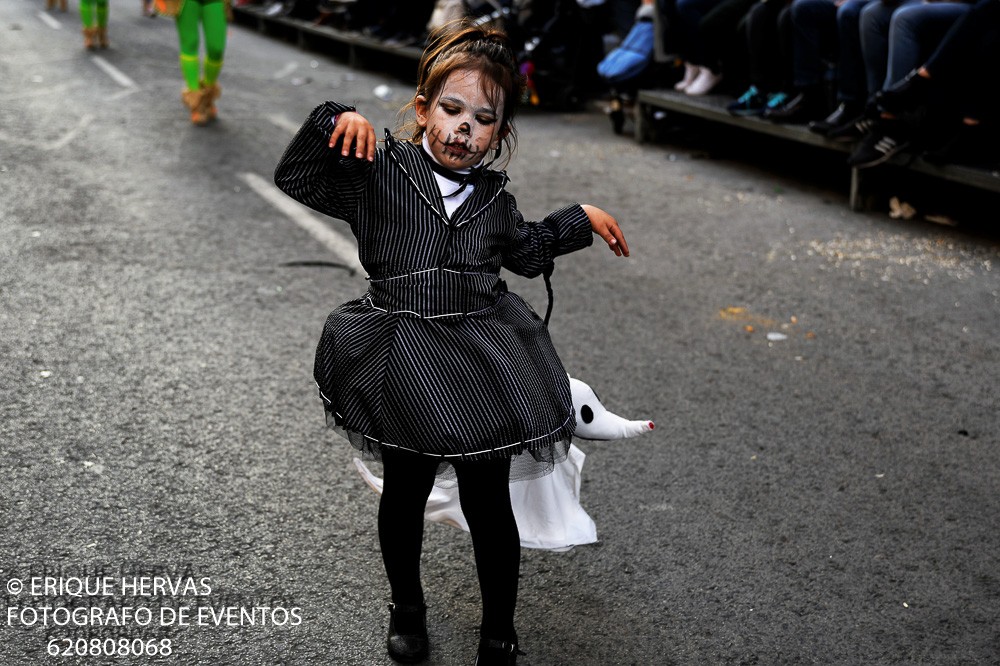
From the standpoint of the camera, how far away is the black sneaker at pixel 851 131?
22.9 feet

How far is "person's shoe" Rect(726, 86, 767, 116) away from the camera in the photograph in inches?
325

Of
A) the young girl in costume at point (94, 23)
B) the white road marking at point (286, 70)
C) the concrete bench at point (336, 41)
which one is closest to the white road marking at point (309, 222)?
the concrete bench at point (336, 41)

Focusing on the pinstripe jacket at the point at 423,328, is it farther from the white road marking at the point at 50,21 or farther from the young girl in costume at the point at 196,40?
the white road marking at the point at 50,21

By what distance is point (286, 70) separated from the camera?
45.3 feet

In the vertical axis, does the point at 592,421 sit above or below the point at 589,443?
above

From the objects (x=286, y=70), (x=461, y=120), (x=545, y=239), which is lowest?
(x=286, y=70)

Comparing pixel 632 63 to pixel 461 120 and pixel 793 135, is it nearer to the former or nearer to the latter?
pixel 793 135

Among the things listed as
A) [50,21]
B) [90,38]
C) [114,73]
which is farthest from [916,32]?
[50,21]

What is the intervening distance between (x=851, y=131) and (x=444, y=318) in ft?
17.5

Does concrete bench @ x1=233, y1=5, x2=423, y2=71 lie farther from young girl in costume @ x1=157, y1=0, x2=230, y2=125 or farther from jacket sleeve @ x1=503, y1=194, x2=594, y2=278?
jacket sleeve @ x1=503, y1=194, x2=594, y2=278

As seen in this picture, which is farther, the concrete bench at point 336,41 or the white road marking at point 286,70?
the concrete bench at point 336,41

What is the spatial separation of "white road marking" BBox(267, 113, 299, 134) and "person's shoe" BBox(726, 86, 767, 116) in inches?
139

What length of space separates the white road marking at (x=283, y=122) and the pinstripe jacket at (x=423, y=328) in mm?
7212

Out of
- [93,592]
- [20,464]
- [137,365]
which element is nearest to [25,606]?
→ [93,592]
